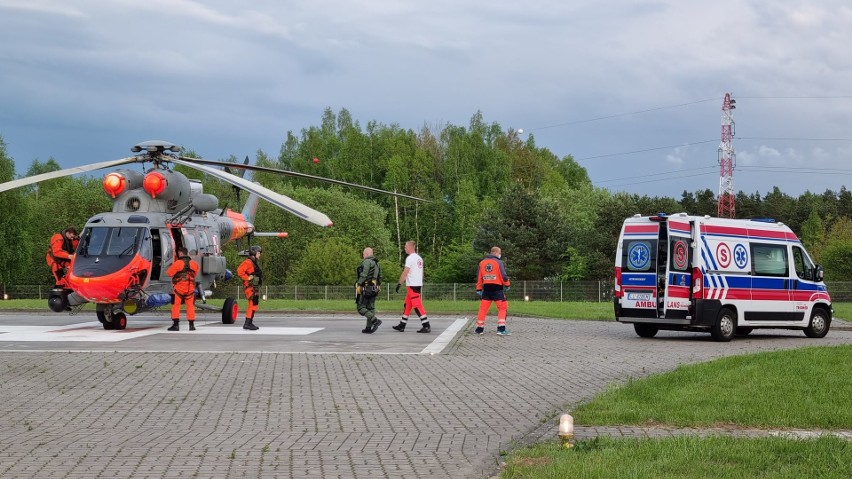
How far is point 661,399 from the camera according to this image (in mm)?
10695

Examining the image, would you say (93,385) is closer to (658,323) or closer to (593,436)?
(593,436)

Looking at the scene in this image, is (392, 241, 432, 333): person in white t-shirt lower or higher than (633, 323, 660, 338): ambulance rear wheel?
higher

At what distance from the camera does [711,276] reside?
20.3m

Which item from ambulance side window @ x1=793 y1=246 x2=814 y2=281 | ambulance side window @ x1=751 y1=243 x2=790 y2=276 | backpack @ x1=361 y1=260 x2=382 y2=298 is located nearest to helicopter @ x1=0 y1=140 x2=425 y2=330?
backpack @ x1=361 y1=260 x2=382 y2=298

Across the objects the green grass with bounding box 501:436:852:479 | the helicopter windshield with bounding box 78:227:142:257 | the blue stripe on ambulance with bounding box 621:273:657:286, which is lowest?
the green grass with bounding box 501:436:852:479

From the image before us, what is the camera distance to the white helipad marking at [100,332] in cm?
1959

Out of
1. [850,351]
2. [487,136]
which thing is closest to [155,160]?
[850,351]

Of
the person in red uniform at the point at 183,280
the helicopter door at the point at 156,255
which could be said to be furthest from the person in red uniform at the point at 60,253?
the person in red uniform at the point at 183,280

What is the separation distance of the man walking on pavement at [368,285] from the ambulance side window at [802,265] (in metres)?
9.15

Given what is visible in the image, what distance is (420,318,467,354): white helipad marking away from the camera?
17.4 metres

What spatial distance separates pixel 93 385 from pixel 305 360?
373cm

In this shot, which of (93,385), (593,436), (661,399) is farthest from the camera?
(93,385)

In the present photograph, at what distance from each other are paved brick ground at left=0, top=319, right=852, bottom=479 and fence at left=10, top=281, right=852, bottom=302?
35732 mm

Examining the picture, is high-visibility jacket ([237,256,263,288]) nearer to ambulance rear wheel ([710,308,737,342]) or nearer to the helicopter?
the helicopter
